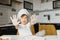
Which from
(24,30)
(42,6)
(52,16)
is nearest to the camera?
(24,30)

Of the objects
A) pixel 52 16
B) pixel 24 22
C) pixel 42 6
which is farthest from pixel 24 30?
pixel 42 6

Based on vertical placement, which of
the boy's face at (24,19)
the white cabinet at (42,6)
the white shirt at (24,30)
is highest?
the white cabinet at (42,6)

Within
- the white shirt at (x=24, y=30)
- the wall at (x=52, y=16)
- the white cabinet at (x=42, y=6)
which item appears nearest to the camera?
the white shirt at (x=24, y=30)

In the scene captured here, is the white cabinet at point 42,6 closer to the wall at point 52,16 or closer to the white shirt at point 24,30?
the wall at point 52,16

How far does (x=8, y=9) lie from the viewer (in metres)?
3.09

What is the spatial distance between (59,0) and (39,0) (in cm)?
97

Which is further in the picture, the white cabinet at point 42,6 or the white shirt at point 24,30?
the white cabinet at point 42,6

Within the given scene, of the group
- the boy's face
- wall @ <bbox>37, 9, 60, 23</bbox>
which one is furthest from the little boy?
wall @ <bbox>37, 9, 60, 23</bbox>

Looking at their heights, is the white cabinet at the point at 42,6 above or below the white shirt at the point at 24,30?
above

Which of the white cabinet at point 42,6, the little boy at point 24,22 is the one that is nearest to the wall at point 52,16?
the white cabinet at point 42,6

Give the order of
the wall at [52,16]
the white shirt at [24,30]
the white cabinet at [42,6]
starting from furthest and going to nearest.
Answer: the white cabinet at [42,6], the wall at [52,16], the white shirt at [24,30]

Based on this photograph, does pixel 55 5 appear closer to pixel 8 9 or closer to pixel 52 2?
pixel 52 2

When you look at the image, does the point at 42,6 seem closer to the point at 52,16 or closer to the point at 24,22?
the point at 52,16

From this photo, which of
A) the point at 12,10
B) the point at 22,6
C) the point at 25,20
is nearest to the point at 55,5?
the point at 22,6
